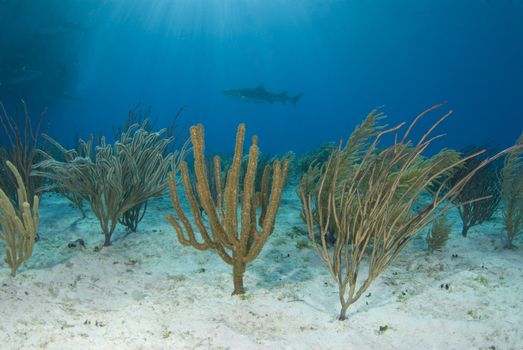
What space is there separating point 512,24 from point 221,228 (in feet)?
212

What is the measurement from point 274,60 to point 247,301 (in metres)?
123

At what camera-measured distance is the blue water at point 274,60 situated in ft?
74.8

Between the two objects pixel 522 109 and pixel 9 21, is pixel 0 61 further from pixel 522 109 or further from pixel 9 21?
pixel 522 109

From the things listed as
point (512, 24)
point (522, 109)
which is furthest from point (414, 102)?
point (512, 24)

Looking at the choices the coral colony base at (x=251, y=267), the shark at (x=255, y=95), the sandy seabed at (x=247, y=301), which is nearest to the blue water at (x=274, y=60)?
the shark at (x=255, y=95)

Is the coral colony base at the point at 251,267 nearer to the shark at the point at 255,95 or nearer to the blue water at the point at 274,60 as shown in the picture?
the shark at the point at 255,95

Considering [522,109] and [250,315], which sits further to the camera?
[522,109]

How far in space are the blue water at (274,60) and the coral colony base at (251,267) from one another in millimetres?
18792

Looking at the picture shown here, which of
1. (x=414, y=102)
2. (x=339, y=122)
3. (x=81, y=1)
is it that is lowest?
(x=339, y=122)

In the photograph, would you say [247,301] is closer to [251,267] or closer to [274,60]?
[251,267]

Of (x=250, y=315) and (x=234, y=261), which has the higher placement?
(x=234, y=261)

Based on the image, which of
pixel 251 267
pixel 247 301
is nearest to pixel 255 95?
pixel 251 267

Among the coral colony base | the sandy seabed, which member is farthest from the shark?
the sandy seabed

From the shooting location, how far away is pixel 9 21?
18.4 metres
